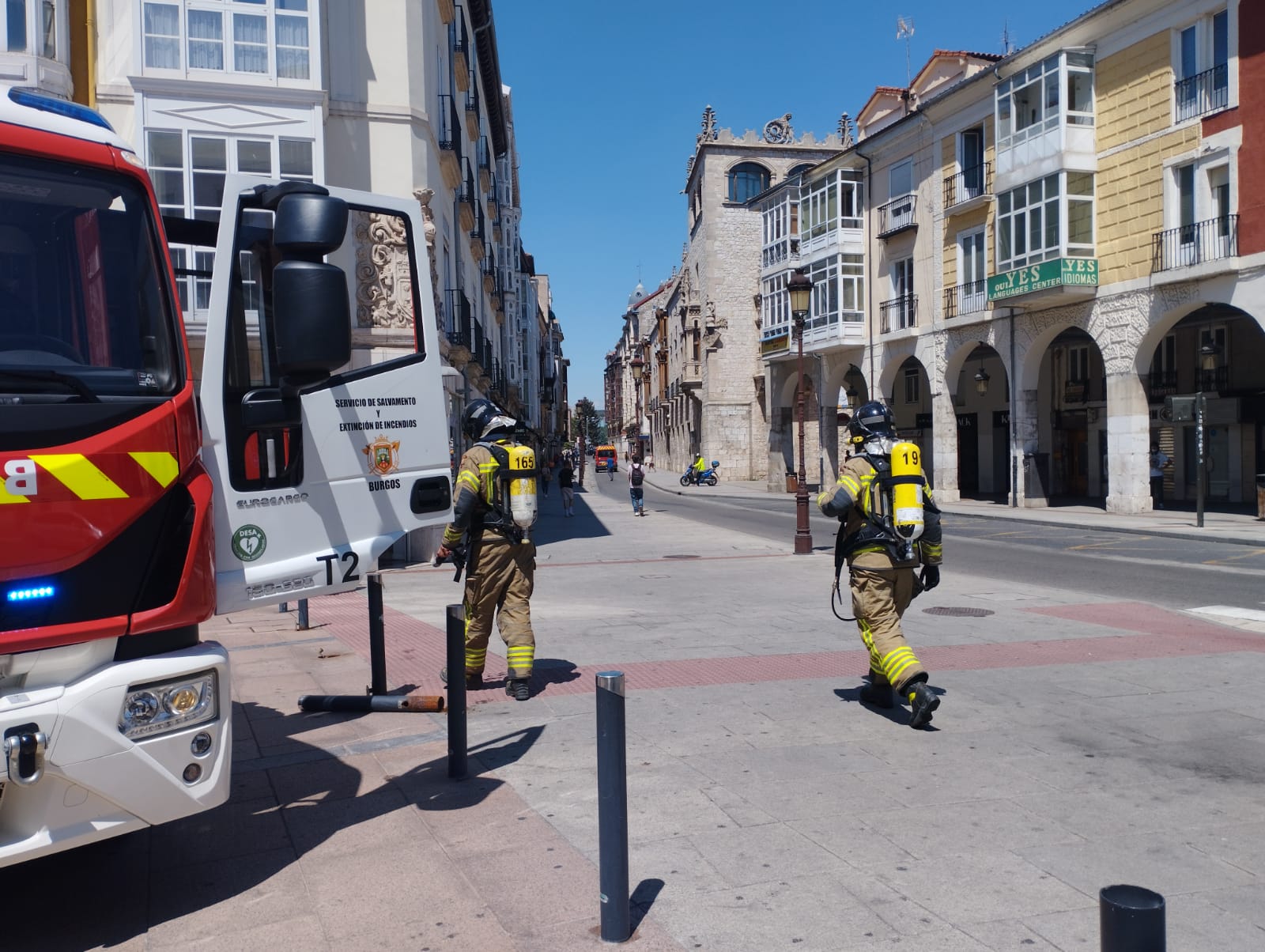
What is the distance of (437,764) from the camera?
17.8 ft

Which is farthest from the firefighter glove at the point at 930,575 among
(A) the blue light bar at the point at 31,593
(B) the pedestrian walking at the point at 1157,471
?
(B) the pedestrian walking at the point at 1157,471

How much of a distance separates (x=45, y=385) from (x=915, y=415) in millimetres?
40791

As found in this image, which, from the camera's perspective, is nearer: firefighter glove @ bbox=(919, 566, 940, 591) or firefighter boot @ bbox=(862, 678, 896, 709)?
firefighter glove @ bbox=(919, 566, 940, 591)

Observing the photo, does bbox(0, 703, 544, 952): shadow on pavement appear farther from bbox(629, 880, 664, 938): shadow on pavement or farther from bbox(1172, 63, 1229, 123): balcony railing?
bbox(1172, 63, 1229, 123): balcony railing

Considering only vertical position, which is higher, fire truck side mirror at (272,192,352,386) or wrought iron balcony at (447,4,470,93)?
wrought iron balcony at (447,4,470,93)

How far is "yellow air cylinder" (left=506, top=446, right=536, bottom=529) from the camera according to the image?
6.77 metres

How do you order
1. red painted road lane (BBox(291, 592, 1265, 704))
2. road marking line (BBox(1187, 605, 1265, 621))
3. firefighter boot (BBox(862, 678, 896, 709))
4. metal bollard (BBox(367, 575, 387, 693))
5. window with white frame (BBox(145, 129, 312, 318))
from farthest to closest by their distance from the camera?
1. window with white frame (BBox(145, 129, 312, 318))
2. road marking line (BBox(1187, 605, 1265, 621))
3. red painted road lane (BBox(291, 592, 1265, 704))
4. metal bollard (BBox(367, 575, 387, 693))
5. firefighter boot (BBox(862, 678, 896, 709))

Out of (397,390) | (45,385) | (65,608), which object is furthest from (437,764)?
(45,385)

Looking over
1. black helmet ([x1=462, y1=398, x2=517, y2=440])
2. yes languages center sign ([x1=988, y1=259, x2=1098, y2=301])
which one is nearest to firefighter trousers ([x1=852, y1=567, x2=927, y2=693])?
black helmet ([x1=462, y1=398, x2=517, y2=440])

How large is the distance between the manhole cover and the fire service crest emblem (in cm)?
718

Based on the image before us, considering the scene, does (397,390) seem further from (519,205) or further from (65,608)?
(519,205)

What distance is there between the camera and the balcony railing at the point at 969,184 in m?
29.8

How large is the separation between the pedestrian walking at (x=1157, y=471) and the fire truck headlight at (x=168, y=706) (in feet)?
102

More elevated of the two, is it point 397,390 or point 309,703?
point 397,390
